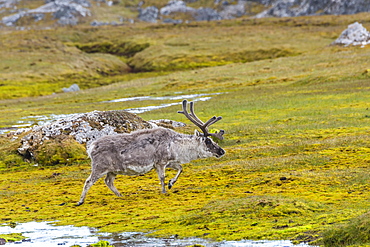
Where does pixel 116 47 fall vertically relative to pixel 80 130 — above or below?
below

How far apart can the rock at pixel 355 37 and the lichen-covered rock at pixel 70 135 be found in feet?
278

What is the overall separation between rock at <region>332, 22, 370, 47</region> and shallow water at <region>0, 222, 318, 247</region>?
98394mm

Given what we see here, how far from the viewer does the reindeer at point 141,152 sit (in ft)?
55.5

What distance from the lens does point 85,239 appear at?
12938mm

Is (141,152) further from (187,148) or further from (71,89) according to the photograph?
(71,89)

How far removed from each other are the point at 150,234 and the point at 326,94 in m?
43.3

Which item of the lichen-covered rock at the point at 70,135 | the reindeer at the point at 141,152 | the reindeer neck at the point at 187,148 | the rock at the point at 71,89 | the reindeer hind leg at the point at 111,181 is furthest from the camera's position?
the rock at the point at 71,89

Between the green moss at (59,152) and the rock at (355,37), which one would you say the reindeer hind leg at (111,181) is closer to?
the green moss at (59,152)

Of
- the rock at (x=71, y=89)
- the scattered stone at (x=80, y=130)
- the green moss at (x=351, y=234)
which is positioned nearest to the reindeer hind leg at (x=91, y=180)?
the green moss at (x=351, y=234)

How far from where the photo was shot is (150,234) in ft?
42.5

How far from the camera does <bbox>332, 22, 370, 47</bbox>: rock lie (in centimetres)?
10438

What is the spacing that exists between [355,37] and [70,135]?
90368 millimetres

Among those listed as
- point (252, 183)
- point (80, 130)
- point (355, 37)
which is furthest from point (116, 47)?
point (252, 183)

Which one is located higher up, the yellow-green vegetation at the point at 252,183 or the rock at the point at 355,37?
the yellow-green vegetation at the point at 252,183
